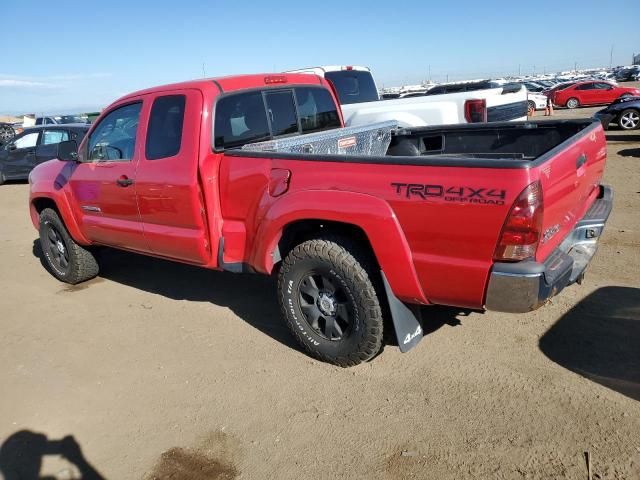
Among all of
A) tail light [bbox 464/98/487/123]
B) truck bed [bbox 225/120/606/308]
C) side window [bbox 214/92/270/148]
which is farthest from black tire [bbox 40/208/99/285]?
tail light [bbox 464/98/487/123]

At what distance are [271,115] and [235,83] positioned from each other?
0.42m

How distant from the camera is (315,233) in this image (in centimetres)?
362

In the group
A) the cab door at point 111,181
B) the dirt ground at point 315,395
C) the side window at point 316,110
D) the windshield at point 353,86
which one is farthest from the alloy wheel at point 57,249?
the windshield at point 353,86

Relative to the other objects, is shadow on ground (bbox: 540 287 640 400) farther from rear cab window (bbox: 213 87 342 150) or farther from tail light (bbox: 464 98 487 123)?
tail light (bbox: 464 98 487 123)

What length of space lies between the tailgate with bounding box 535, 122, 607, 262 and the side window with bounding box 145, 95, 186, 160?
2.62m

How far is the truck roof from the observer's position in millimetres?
4055

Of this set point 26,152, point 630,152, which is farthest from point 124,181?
point 26,152

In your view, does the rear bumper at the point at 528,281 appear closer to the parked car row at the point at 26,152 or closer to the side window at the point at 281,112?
the side window at the point at 281,112

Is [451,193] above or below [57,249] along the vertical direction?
above

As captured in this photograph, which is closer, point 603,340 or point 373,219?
point 373,219

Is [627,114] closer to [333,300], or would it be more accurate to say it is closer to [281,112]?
[281,112]

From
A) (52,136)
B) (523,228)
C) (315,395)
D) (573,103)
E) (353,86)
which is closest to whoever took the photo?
(523,228)

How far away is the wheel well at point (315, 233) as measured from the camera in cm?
341

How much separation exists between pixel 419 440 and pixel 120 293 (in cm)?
382
